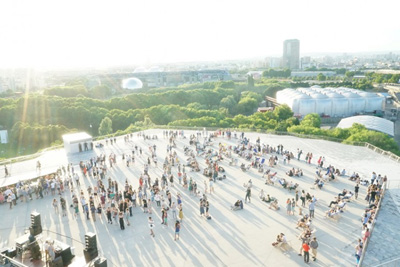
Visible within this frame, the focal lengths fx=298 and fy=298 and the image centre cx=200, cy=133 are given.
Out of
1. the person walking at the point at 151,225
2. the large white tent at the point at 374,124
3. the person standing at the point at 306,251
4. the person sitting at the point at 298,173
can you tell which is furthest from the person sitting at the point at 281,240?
the large white tent at the point at 374,124

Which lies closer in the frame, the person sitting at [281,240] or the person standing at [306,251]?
the person standing at [306,251]

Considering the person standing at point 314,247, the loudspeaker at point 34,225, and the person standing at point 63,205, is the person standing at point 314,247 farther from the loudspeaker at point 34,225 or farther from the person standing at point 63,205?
the person standing at point 63,205

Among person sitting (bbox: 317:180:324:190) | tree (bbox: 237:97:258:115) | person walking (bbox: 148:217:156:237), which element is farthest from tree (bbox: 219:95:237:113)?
person walking (bbox: 148:217:156:237)

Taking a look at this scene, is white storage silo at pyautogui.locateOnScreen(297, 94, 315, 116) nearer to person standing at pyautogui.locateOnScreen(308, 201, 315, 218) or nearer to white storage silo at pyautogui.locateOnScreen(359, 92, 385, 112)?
white storage silo at pyautogui.locateOnScreen(359, 92, 385, 112)

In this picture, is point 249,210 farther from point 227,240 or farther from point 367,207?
point 367,207

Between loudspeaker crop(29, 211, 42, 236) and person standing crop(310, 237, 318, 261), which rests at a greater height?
loudspeaker crop(29, 211, 42, 236)

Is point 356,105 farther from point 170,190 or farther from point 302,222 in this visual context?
point 302,222

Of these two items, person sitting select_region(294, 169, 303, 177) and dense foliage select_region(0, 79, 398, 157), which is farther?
dense foliage select_region(0, 79, 398, 157)

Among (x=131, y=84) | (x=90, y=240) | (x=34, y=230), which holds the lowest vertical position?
(x=34, y=230)

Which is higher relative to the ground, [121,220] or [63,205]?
[63,205]

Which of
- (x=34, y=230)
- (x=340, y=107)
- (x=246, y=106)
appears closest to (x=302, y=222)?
(x=34, y=230)

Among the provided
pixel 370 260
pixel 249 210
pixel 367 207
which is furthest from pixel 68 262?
pixel 367 207
